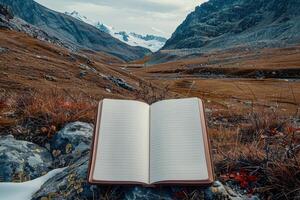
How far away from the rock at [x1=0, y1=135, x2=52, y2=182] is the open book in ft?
3.73

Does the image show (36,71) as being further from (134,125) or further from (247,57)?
(247,57)

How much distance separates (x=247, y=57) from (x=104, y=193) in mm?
126577

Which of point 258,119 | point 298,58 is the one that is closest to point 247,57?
point 298,58

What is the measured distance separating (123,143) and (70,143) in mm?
1554

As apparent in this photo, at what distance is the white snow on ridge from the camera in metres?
5.19

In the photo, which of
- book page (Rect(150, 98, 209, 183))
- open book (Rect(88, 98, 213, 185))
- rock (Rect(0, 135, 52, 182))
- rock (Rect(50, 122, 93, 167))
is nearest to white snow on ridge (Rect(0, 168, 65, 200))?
rock (Rect(0, 135, 52, 182))

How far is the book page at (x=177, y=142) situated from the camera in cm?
461

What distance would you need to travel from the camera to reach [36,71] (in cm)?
3066

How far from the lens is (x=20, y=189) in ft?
17.4

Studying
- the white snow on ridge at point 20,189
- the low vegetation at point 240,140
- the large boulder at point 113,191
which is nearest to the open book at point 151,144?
the large boulder at point 113,191

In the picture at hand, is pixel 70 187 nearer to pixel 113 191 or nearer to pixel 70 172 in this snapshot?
pixel 70 172

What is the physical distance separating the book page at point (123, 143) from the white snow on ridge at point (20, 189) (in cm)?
98

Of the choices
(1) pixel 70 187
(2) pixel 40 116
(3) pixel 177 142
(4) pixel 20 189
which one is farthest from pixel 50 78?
(3) pixel 177 142

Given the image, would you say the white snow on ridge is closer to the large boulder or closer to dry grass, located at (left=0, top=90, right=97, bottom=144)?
the large boulder
